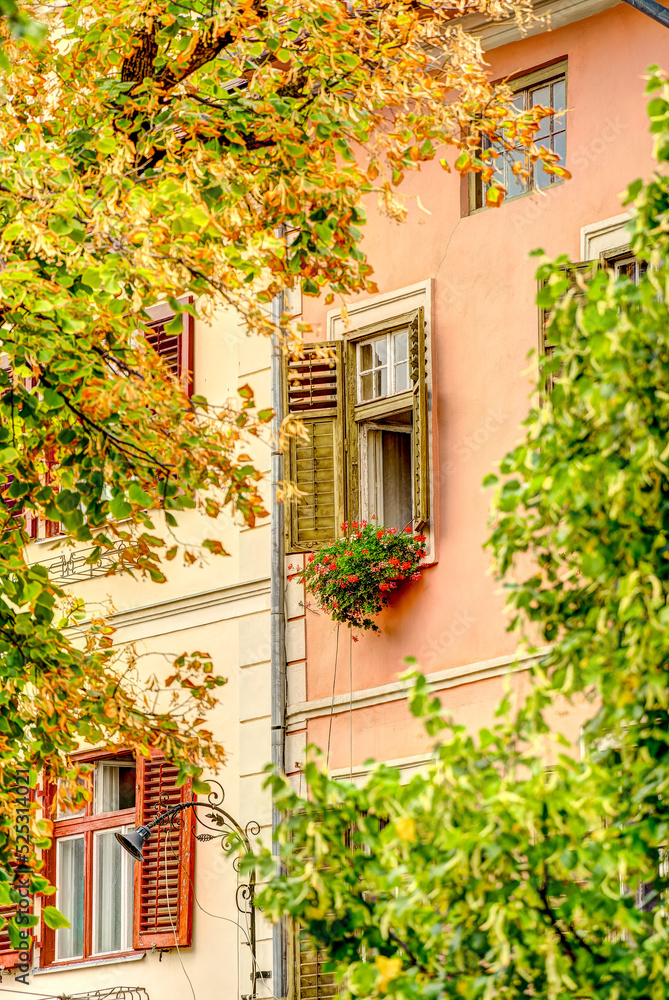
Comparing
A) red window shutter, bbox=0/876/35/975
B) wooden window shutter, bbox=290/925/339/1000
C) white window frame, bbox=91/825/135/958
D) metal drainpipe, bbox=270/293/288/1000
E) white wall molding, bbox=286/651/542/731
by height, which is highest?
metal drainpipe, bbox=270/293/288/1000

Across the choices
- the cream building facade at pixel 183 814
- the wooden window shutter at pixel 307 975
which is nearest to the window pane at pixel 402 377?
the cream building facade at pixel 183 814

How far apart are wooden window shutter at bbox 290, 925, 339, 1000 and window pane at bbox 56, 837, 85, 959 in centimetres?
272

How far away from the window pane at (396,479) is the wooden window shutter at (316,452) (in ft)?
1.24

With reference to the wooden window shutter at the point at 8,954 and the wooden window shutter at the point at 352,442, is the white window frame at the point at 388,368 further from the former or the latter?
the wooden window shutter at the point at 8,954

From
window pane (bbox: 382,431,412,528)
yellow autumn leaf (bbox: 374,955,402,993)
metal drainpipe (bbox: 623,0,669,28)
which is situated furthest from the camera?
window pane (bbox: 382,431,412,528)

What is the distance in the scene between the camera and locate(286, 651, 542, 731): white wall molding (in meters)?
11.1

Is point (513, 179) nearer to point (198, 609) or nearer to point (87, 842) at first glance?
point (198, 609)

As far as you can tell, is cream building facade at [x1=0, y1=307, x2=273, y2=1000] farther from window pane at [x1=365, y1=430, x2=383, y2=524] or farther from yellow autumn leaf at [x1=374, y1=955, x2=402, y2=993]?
yellow autumn leaf at [x1=374, y1=955, x2=402, y2=993]

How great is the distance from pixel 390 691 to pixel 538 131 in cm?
417

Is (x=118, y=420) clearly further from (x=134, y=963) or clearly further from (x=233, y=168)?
(x=134, y=963)

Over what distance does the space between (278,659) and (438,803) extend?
26.7 ft

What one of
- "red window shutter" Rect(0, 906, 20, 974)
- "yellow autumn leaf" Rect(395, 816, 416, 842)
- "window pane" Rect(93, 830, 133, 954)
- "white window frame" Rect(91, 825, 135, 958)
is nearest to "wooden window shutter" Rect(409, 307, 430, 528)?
"white window frame" Rect(91, 825, 135, 958)

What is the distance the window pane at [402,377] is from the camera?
12.3m

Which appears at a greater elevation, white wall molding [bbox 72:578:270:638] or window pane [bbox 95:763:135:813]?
white wall molding [bbox 72:578:270:638]
